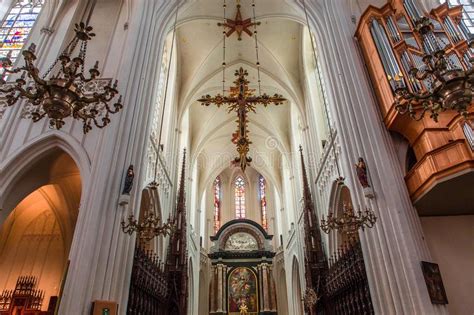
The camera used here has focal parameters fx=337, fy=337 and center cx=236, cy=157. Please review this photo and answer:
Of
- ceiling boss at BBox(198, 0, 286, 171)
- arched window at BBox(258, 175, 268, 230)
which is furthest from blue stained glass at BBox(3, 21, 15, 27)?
arched window at BBox(258, 175, 268, 230)

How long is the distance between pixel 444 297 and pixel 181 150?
13.0 metres

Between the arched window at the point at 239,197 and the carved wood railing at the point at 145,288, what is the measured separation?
15.5 m

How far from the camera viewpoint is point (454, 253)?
782cm

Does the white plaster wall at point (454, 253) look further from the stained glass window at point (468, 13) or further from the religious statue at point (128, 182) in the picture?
the religious statue at point (128, 182)

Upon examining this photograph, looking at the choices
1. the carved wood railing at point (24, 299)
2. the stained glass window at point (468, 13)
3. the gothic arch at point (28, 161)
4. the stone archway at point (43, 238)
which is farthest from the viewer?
the stone archway at point (43, 238)

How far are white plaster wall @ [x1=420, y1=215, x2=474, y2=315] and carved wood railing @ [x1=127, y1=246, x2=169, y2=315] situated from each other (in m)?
7.14

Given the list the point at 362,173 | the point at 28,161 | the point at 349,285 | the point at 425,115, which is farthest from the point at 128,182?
the point at 425,115

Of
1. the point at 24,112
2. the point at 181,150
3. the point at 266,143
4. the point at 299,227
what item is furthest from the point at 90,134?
the point at 266,143

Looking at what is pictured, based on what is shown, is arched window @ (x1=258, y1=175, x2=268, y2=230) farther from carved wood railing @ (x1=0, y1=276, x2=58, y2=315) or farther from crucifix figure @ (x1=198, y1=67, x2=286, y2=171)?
carved wood railing @ (x1=0, y1=276, x2=58, y2=315)

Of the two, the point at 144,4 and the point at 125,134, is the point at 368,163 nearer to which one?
the point at 125,134

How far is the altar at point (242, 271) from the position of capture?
21.6m

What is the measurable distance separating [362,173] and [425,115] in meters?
1.93

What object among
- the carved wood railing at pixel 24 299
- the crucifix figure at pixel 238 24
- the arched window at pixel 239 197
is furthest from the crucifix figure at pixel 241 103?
the arched window at pixel 239 197

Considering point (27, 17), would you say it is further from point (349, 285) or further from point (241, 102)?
point (349, 285)
